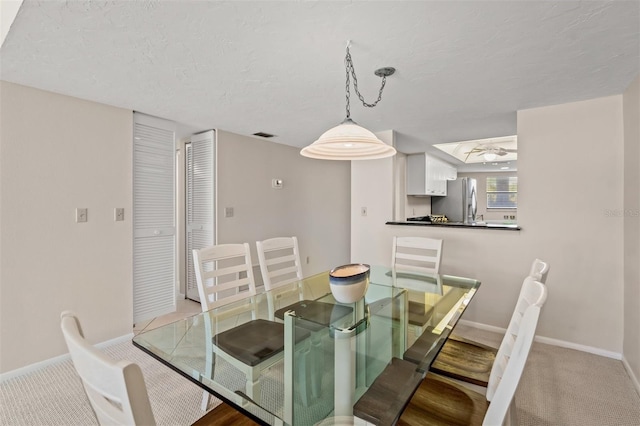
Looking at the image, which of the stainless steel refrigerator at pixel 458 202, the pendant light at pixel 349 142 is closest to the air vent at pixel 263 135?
the pendant light at pixel 349 142

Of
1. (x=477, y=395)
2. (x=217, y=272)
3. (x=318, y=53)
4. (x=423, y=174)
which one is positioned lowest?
(x=477, y=395)

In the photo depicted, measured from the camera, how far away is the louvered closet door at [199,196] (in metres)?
3.61

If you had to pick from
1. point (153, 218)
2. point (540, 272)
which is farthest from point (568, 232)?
point (153, 218)

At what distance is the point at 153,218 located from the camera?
3.05m

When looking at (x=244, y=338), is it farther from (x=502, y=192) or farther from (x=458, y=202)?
(x=502, y=192)

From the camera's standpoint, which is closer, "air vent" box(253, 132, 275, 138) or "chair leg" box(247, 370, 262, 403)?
"chair leg" box(247, 370, 262, 403)

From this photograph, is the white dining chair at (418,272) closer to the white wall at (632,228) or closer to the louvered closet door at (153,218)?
the white wall at (632,228)

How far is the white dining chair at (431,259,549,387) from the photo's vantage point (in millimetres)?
1298

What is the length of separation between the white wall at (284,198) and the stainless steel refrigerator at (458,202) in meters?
2.06

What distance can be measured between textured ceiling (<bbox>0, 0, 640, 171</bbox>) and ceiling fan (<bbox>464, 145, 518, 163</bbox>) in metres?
2.04

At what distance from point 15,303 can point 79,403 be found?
929 mm

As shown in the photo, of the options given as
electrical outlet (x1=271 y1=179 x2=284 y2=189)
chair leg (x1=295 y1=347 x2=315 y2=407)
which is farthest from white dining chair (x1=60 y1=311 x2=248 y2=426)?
electrical outlet (x1=271 y1=179 x2=284 y2=189)

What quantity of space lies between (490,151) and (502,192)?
3.70 meters

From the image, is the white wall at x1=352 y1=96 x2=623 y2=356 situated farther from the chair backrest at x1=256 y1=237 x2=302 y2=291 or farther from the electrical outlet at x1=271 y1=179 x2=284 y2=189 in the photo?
the electrical outlet at x1=271 y1=179 x2=284 y2=189
